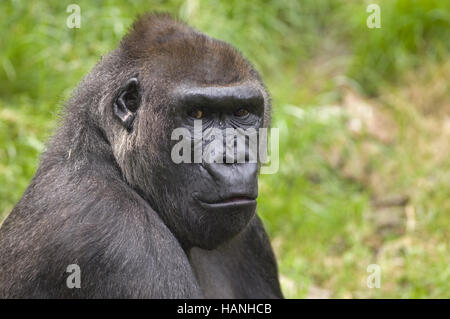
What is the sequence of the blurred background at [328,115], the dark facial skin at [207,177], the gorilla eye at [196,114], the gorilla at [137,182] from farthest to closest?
the blurred background at [328,115], the gorilla eye at [196,114], the dark facial skin at [207,177], the gorilla at [137,182]

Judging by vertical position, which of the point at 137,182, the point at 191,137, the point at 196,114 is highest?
the point at 196,114

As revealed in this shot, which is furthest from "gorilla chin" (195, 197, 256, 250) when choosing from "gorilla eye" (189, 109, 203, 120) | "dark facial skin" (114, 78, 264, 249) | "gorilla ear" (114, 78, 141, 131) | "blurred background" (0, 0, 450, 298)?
"blurred background" (0, 0, 450, 298)

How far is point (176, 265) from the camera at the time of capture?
404cm

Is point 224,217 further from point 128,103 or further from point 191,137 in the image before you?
point 128,103

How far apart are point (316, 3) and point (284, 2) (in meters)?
0.56

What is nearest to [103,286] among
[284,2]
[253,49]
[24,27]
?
[24,27]

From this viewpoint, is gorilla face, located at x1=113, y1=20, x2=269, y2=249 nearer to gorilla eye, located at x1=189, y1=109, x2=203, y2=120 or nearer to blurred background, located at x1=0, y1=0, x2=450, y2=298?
gorilla eye, located at x1=189, y1=109, x2=203, y2=120

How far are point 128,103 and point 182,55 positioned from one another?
0.43 metres

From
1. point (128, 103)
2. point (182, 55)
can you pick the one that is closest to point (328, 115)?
point (182, 55)

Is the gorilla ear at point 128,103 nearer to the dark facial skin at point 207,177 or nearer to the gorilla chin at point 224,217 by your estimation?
the dark facial skin at point 207,177

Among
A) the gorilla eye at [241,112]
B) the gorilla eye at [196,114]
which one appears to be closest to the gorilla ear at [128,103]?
the gorilla eye at [196,114]

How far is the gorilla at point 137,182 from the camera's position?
12.9ft

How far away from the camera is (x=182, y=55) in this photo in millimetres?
4336
